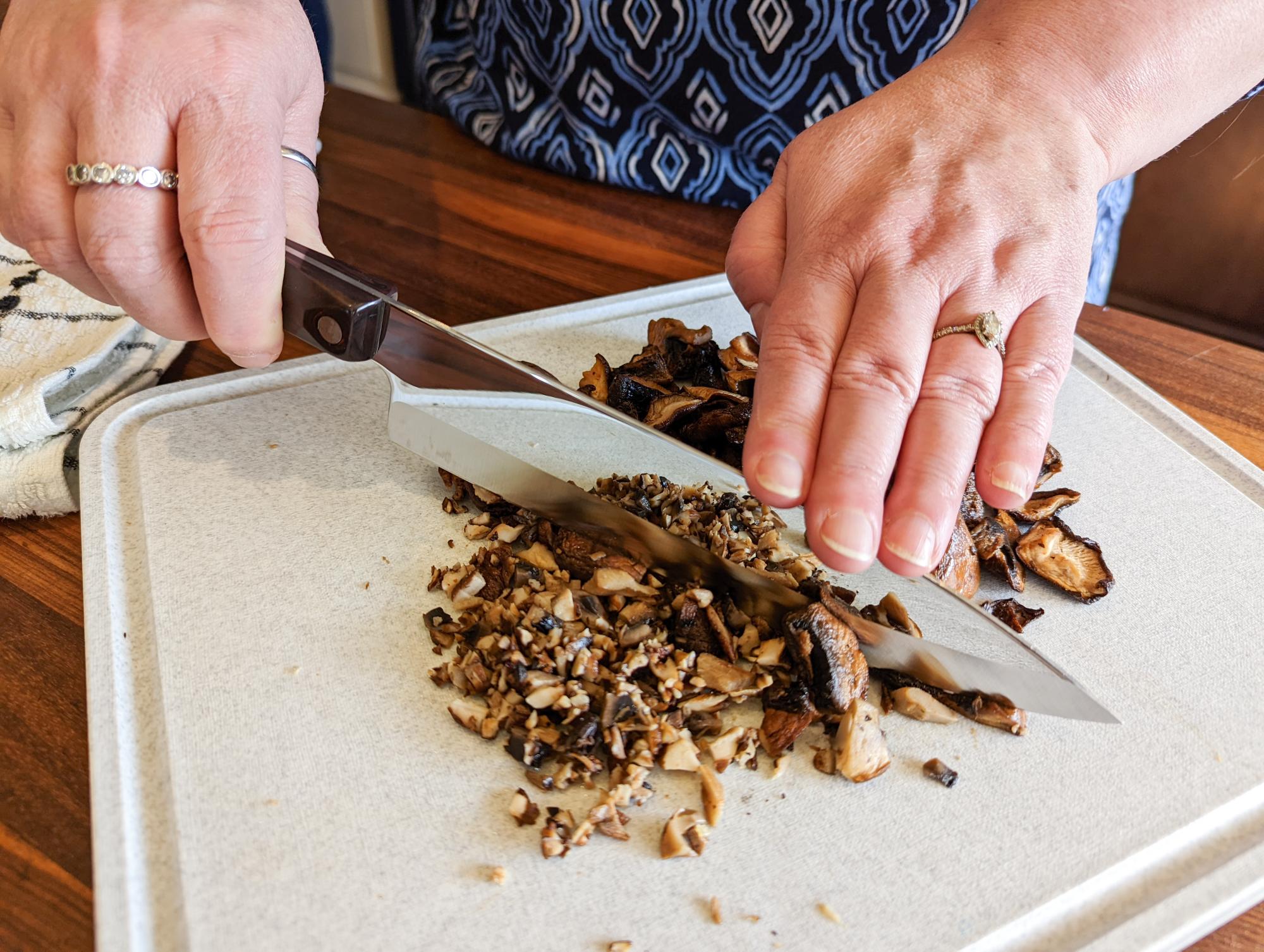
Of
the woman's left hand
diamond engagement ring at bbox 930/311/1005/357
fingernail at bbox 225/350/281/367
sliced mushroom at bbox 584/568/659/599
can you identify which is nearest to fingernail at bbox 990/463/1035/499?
the woman's left hand

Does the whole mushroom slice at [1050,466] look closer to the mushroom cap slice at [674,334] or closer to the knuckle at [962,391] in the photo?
the knuckle at [962,391]

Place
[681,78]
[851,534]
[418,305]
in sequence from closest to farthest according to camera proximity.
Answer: [851,534] → [418,305] → [681,78]

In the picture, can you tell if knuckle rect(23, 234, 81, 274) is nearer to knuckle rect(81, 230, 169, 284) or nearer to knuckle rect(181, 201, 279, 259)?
knuckle rect(81, 230, 169, 284)

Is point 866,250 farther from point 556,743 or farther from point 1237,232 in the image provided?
point 1237,232

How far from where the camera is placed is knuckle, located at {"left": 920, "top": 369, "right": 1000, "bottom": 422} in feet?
2.68

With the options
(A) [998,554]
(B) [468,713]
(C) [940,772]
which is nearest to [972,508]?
(A) [998,554]

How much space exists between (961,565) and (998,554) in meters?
0.07

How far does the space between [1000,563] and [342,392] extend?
0.76 m

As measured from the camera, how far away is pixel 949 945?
0.70 meters

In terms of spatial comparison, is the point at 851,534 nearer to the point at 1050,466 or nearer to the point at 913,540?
the point at 913,540

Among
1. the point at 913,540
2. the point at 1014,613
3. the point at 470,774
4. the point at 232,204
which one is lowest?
the point at 470,774

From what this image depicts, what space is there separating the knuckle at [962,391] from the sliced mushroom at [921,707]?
0.81 ft

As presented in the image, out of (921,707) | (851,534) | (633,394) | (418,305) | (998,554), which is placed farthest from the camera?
(418,305)

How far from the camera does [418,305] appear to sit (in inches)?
52.3
